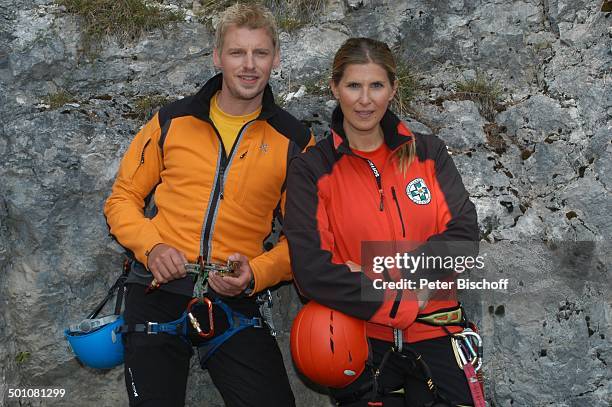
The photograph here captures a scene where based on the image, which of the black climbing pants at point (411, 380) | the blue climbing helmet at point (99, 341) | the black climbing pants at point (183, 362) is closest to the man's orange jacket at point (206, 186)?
the black climbing pants at point (183, 362)

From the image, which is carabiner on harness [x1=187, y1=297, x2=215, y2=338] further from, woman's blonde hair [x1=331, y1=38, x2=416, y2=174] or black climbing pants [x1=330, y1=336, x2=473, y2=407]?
woman's blonde hair [x1=331, y1=38, x2=416, y2=174]

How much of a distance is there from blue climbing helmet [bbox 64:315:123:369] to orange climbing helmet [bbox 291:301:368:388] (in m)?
1.57

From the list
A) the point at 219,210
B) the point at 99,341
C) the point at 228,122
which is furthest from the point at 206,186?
the point at 99,341

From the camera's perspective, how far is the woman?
463 centimetres

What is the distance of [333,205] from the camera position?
492 cm

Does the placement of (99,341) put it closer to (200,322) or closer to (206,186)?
(200,322)

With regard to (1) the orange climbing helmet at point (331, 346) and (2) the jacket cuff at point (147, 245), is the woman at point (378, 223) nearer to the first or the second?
(1) the orange climbing helmet at point (331, 346)

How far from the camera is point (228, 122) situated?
557cm

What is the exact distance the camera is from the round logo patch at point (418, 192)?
4926mm

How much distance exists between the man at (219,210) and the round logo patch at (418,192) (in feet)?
3.63

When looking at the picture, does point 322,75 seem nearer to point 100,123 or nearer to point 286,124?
point 286,124

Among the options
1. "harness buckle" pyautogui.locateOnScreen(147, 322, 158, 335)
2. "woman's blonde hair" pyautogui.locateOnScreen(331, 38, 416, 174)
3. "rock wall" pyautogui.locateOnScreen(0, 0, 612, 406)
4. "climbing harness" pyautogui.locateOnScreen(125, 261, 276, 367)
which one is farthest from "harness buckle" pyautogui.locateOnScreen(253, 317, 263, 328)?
"woman's blonde hair" pyautogui.locateOnScreen(331, 38, 416, 174)

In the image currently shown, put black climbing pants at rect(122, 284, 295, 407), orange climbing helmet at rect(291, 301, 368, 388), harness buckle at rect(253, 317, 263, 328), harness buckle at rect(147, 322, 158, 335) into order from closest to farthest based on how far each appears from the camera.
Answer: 1. orange climbing helmet at rect(291, 301, 368, 388)
2. black climbing pants at rect(122, 284, 295, 407)
3. harness buckle at rect(147, 322, 158, 335)
4. harness buckle at rect(253, 317, 263, 328)

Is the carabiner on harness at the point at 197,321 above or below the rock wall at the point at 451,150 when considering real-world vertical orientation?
below
